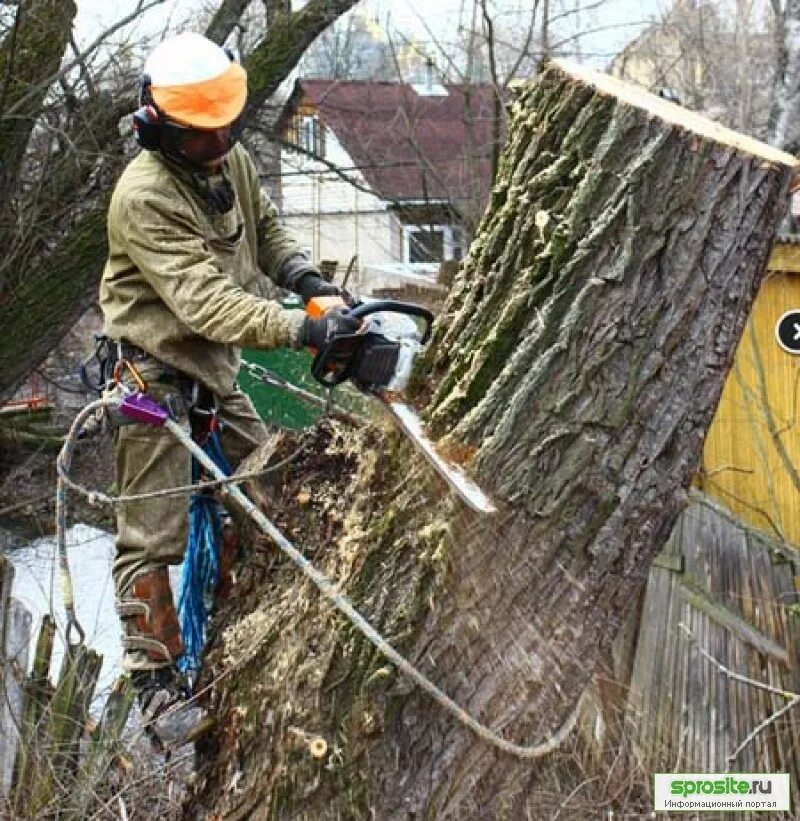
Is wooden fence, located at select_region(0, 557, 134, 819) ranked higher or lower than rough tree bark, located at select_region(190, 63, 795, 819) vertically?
lower

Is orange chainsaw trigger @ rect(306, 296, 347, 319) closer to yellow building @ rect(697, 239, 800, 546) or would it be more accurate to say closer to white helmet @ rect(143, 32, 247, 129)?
white helmet @ rect(143, 32, 247, 129)

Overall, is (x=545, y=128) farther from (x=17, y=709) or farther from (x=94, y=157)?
(x=94, y=157)

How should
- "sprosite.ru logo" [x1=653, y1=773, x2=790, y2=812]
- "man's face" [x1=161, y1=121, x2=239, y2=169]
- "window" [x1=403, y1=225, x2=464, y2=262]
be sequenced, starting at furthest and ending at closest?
"window" [x1=403, y1=225, x2=464, y2=262]
"sprosite.ru logo" [x1=653, y1=773, x2=790, y2=812]
"man's face" [x1=161, y1=121, x2=239, y2=169]

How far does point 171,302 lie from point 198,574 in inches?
30.5

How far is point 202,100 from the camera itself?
2934 mm

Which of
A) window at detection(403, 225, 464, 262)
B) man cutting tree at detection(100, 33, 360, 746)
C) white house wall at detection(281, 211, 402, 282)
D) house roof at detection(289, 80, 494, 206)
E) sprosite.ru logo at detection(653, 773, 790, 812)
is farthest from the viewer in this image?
white house wall at detection(281, 211, 402, 282)

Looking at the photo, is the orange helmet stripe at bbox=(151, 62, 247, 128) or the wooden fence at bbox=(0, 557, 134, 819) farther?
the wooden fence at bbox=(0, 557, 134, 819)

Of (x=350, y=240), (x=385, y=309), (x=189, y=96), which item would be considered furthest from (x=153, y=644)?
(x=350, y=240)

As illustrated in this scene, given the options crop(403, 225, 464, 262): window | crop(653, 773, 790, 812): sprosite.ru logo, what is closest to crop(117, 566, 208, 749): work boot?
crop(653, 773, 790, 812): sprosite.ru logo

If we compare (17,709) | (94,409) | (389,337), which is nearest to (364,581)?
(389,337)

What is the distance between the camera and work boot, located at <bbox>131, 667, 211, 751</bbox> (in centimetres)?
277

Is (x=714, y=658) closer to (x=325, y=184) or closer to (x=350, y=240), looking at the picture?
(x=325, y=184)

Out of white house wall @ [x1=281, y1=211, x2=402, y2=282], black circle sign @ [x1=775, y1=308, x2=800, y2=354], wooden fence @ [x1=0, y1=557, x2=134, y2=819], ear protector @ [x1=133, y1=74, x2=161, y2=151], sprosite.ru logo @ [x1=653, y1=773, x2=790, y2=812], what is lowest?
sprosite.ru logo @ [x1=653, y1=773, x2=790, y2=812]

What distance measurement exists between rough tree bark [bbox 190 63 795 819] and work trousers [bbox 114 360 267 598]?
2.85 ft
